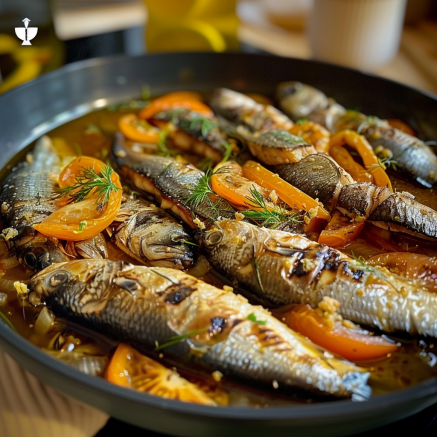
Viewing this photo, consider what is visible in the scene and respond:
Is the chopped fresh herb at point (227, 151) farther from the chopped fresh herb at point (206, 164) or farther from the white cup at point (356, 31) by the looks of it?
the white cup at point (356, 31)

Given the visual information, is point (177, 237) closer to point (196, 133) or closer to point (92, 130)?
point (196, 133)

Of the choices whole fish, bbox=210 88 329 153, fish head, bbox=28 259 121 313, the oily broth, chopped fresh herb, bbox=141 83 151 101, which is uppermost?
chopped fresh herb, bbox=141 83 151 101

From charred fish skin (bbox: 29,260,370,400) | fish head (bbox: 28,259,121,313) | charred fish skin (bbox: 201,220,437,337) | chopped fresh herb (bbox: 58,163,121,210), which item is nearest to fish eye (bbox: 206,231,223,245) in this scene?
charred fish skin (bbox: 201,220,437,337)

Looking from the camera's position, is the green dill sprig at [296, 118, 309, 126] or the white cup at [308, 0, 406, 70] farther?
the white cup at [308, 0, 406, 70]

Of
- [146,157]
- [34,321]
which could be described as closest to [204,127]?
[146,157]

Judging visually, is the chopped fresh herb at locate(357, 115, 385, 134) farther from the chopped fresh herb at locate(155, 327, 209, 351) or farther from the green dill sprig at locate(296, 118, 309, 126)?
the chopped fresh herb at locate(155, 327, 209, 351)

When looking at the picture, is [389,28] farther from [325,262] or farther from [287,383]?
[287,383]
